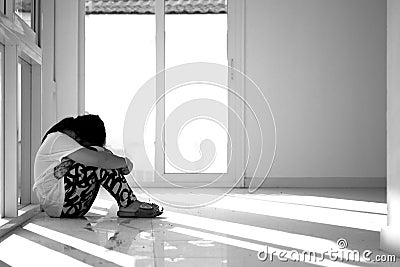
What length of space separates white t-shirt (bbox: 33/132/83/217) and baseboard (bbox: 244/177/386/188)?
3.32 m

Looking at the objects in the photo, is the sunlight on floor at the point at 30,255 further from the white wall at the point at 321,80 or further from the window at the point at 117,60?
the white wall at the point at 321,80

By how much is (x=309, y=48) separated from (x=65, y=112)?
94.8 inches

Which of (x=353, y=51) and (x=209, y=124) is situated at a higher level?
(x=353, y=51)

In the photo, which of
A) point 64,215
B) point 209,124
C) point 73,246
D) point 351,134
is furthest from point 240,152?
point 73,246

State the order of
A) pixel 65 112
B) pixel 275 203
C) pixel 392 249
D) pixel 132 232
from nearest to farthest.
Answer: pixel 392 249 → pixel 132 232 → pixel 275 203 → pixel 65 112

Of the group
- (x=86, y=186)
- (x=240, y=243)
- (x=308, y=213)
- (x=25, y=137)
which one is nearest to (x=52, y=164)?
(x=86, y=186)

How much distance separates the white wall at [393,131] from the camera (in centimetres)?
277

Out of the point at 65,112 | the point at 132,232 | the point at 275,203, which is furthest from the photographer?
the point at 65,112

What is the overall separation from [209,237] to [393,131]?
92 cm

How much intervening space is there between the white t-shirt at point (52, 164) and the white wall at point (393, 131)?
1603 millimetres

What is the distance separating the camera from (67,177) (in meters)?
3.73

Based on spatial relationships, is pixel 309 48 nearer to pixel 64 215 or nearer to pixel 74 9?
pixel 74 9

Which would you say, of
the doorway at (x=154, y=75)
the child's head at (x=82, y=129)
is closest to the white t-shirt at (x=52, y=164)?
the child's head at (x=82, y=129)

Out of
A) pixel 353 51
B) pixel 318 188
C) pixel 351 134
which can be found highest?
pixel 353 51
